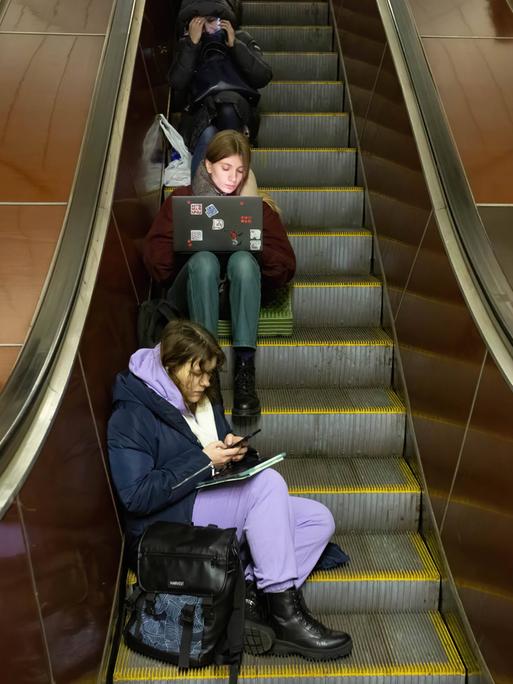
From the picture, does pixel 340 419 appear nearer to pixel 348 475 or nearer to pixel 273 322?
pixel 348 475

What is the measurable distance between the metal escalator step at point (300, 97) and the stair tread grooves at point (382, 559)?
8.89 ft

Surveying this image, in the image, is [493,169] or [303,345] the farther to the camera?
[303,345]

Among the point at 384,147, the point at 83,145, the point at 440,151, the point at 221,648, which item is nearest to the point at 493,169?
the point at 440,151

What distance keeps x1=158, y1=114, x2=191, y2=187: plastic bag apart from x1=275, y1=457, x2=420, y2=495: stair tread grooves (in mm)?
1679

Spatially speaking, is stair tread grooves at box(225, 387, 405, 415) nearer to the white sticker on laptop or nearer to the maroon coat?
the maroon coat

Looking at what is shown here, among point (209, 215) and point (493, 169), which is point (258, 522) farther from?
point (493, 169)

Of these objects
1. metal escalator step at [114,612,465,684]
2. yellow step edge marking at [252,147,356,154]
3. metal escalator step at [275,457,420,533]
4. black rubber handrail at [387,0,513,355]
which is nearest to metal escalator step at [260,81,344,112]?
yellow step edge marking at [252,147,356,154]

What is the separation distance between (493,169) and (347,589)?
1.50 m

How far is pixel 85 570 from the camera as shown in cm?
200

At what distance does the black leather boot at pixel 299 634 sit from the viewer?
7.41ft

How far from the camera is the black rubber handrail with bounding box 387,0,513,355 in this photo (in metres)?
2.18

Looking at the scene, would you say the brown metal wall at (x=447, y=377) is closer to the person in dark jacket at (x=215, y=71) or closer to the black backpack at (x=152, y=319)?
the person in dark jacket at (x=215, y=71)

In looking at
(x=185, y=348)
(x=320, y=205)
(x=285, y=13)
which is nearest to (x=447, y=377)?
(x=185, y=348)

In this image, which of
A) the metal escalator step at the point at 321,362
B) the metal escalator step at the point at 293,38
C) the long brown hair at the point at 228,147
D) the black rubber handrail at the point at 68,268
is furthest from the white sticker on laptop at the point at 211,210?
the metal escalator step at the point at 293,38
